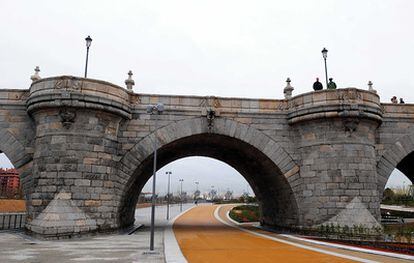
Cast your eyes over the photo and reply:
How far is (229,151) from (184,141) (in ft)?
13.2

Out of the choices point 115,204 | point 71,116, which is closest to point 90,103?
point 71,116

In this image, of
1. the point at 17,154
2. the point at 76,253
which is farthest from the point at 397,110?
the point at 17,154

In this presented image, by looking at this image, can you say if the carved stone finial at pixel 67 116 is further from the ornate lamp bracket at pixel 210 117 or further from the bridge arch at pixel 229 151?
the ornate lamp bracket at pixel 210 117

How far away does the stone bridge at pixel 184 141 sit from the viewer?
15.7m

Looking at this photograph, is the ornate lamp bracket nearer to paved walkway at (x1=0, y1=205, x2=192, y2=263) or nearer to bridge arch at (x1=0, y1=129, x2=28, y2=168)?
paved walkway at (x1=0, y1=205, x2=192, y2=263)

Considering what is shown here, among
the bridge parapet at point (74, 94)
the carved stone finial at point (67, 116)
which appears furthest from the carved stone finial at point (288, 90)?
the carved stone finial at point (67, 116)

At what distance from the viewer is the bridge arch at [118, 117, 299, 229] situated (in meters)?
17.7

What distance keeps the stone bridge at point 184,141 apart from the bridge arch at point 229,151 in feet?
0.18

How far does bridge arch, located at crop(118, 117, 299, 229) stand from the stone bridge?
56mm

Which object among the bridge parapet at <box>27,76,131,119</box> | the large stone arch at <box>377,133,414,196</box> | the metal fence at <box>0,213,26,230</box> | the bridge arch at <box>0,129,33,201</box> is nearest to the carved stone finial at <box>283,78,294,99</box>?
the large stone arch at <box>377,133,414,196</box>

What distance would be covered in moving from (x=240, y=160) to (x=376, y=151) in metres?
8.26

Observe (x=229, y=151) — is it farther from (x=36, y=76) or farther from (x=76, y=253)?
(x=76, y=253)

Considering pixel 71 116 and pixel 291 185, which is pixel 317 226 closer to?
pixel 291 185

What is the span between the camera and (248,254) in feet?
36.0
